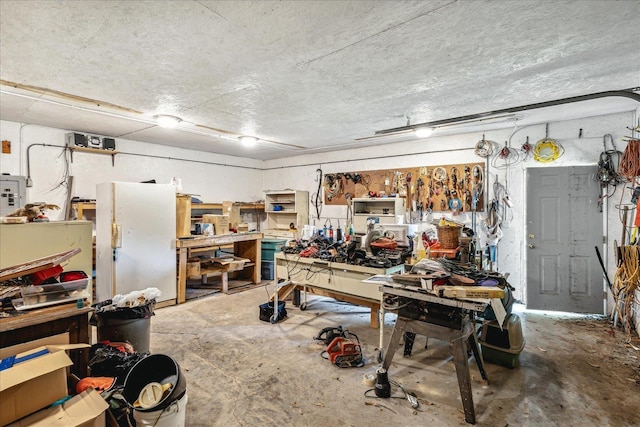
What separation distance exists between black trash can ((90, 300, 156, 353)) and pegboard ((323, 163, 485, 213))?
3.88 metres

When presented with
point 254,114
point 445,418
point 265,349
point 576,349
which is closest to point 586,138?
point 576,349

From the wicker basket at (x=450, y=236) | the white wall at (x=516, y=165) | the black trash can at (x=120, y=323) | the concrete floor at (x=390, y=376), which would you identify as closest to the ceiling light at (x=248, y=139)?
the white wall at (x=516, y=165)

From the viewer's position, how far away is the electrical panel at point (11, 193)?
3889 millimetres

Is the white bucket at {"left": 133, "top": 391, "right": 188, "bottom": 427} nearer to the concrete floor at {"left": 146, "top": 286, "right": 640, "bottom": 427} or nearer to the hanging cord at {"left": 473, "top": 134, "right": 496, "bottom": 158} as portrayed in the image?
the concrete floor at {"left": 146, "top": 286, "right": 640, "bottom": 427}

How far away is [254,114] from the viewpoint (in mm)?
3688

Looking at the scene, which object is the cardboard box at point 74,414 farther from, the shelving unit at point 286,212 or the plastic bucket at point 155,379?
the shelving unit at point 286,212

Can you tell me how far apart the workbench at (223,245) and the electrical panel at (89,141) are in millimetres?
2000

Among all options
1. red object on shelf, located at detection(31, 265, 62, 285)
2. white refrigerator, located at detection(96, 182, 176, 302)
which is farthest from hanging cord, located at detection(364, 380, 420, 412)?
white refrigerator, located at detection(96, 182, 176, 302)

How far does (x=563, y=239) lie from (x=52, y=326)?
17.0ft

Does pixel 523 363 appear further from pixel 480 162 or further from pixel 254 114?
pixel 254 114

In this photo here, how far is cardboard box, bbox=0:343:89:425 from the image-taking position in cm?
130

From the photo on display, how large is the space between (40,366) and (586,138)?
548 centimetres

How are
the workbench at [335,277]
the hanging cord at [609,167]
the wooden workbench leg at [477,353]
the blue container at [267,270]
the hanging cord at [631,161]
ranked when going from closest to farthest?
1. the wooden workbench leg at [477,353]
2. the workbench at [335,277]
3. the hanging cord at [631,161]
4. the hanging cord at [609,167]
5. the blue container at [267,270]

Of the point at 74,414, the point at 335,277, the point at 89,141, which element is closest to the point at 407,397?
the point at 335,277
